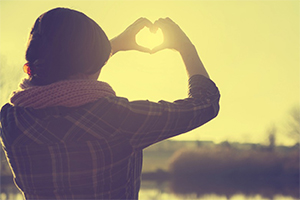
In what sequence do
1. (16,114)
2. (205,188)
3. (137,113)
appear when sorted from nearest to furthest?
(137,113), (16,114), (205,188)

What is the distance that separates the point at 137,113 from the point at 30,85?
0.39 metres

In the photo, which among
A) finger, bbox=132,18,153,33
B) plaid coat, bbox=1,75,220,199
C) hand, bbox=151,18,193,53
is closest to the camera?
plaid coat, bbox=1,75,220,199

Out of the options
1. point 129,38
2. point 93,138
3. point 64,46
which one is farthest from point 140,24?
point 93,138

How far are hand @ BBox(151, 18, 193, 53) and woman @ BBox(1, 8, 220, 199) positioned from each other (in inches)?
7.2

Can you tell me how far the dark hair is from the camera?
1153mm

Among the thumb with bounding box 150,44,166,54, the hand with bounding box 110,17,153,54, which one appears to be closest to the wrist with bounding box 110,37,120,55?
Result: the hand with bounding box 110,17,153,54

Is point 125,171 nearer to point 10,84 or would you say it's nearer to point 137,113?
point 137,113

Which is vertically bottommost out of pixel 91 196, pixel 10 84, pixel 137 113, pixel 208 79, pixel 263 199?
pixel 263 199

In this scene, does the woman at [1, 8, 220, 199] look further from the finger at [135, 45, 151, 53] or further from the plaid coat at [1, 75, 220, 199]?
the finger at [135, 45, 151, 53]

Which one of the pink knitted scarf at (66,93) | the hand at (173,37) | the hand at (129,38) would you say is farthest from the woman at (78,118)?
the hand at (129,38)

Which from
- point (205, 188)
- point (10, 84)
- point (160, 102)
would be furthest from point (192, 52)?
point (10, 84)

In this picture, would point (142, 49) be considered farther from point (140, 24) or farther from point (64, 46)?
point (64, 46)

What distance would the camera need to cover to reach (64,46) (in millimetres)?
1151

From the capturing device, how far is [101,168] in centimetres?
119
